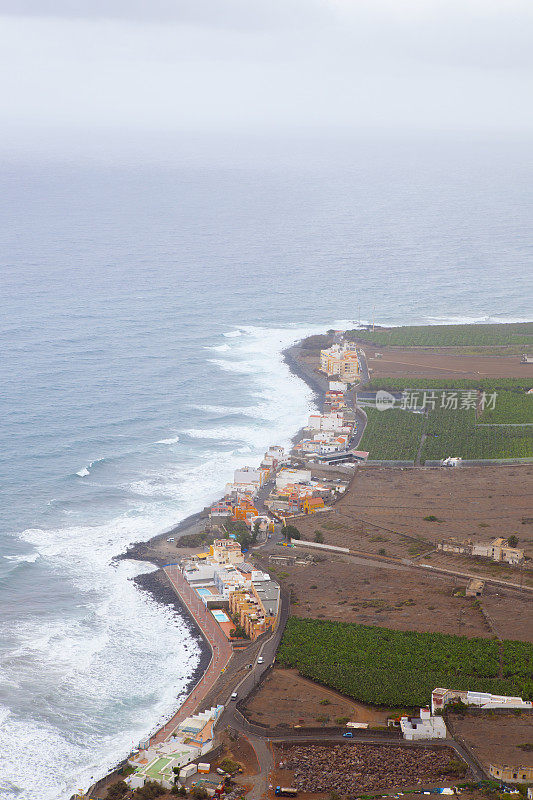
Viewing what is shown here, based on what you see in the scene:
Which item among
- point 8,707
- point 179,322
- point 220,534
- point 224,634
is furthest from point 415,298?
point 8,707

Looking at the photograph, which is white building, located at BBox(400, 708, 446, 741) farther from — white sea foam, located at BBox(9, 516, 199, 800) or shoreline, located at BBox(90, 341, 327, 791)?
white sea foam, located at BBox(9, 516, 199, 800)

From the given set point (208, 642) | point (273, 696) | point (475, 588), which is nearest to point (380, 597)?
point (475, 588)

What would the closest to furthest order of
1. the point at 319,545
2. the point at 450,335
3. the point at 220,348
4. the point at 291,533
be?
the point at 319,545 < the point at 291,533 < the point at 220,348 < the point at 450,335

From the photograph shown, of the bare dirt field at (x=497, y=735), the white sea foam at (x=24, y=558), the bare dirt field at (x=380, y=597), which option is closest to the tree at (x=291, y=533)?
the bare dirt field at (x=380, y=597)

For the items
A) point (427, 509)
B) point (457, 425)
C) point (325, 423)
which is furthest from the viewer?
point (457, 425)

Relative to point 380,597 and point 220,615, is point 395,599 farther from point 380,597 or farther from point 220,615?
point 220,615

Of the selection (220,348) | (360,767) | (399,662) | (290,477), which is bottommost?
(360,767)

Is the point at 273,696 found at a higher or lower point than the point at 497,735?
lower

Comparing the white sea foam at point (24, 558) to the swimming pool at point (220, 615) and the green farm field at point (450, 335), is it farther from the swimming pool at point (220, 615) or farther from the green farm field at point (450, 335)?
the green farm field at point (450, 335)
